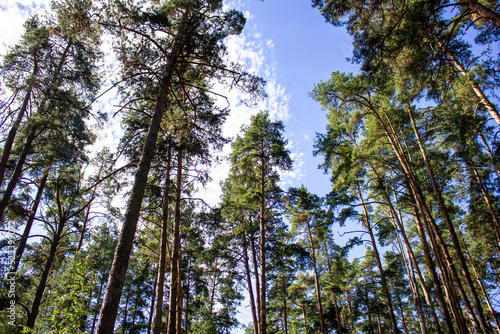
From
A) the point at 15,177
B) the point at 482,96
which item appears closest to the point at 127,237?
the point at 15,177

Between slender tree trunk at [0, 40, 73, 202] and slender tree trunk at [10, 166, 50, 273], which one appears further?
slender tree trunk at [10, 166, 50, 273]

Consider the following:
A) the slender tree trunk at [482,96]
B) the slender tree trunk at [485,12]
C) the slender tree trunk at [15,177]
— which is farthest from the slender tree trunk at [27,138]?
the slender tree trunk at [482,96]

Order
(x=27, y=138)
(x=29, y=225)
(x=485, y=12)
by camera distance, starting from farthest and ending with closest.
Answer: (x=29, y=225)
(x=27, y=138)
(x=485, y=12)

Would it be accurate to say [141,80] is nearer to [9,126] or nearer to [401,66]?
[9,126]

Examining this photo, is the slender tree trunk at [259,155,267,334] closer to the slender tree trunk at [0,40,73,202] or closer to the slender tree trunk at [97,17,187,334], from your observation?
the slender tree trunk at [97,17,187,334]

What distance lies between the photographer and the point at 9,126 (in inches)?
372

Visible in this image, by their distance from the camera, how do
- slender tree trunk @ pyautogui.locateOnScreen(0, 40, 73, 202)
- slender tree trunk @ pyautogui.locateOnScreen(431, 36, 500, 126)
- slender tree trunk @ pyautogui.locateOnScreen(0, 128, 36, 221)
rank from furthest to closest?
slender tree trunk @ pyautogui.locateOnScreen(431, 36, 500, 126), slender tree trunk @ pyautogui.locateOnScreen(0, 40, 73, 202), slender tree trunk @ pyautogui.locateOnScreen(0, 128, 36, 221)

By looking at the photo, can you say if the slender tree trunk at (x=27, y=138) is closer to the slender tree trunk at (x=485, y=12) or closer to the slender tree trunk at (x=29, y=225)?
the slender tree trunk at (x=29, y=225)

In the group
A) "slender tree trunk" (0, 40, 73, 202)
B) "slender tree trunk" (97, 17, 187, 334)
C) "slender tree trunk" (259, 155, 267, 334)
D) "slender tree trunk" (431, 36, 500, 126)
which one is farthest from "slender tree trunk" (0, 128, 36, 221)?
"slender tree trunk" (431, 36, 500, 126)

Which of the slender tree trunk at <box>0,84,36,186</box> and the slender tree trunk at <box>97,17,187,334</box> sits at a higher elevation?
the slender tree trunk at <box>0,84,36,186</box>

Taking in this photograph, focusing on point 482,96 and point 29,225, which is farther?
point 29,225

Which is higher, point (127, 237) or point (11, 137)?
point (11, 137)

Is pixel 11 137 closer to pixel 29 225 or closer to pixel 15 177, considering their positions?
pixel 15 177

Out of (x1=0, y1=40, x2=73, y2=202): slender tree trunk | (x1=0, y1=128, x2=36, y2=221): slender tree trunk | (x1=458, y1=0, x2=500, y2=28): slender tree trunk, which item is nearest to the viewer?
(x1=458, y1=0, x2=500, y2=28): slender tree trunk
